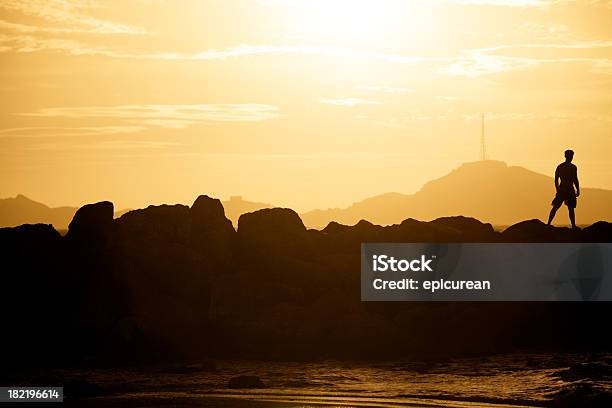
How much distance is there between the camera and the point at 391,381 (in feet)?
126

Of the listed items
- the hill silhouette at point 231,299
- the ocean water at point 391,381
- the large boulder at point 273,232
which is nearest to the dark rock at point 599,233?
the hill silhouette at point 231,299

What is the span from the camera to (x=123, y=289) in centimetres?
4950

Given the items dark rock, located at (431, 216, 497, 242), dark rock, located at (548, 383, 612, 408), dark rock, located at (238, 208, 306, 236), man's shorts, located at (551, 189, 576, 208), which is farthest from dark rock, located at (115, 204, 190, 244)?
dark rock, located at (548, 383, 612, 408)

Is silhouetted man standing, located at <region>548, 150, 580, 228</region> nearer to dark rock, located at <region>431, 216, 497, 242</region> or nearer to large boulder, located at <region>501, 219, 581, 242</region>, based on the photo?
large boulder, located at <region>501, 219, 581, 242</region>

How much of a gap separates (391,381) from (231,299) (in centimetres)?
1107

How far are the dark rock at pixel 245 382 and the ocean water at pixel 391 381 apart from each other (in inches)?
12.3

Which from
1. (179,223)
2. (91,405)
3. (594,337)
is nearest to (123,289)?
(179,223)

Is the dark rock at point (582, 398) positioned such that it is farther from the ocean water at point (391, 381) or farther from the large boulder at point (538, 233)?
the large boulder at point (538, 233)

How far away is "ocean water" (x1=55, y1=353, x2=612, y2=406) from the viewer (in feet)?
109

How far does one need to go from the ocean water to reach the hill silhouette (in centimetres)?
239

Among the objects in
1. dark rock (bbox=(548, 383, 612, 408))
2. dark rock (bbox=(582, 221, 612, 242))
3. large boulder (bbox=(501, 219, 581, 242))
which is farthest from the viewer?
large boulder (bbox=(501, 219, 581, 242))

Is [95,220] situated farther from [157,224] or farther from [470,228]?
[470,228]

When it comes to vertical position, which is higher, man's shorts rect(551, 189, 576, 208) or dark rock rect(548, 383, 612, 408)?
man's shorts rect(551, 189, 576, 208)

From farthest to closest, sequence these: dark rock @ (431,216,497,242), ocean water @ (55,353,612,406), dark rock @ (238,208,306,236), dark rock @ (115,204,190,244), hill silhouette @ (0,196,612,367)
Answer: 1. dark rock @ (238,208,306,236)
2. dark rock @ (431,216,497,242)
3. dark rock @ (115,204,190,244)
4. hill silhouette @ (0,196,612,367)
5. ocean water @ (55,353,612,406)
